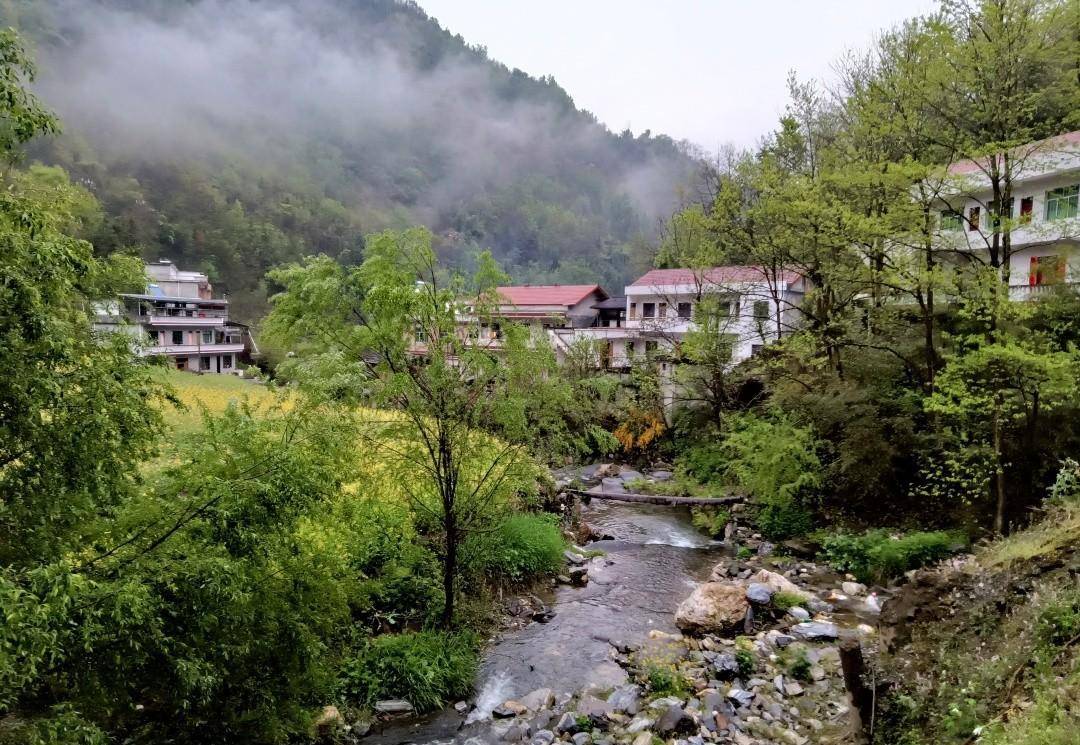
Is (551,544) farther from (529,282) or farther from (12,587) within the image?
(529,282)

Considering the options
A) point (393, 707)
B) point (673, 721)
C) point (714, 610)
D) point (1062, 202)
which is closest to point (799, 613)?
point (714, 610)

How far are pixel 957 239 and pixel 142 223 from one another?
224 ft

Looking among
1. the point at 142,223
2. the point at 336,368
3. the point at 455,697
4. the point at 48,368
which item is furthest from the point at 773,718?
the point at 142,223

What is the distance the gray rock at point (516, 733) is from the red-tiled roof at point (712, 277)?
15028 millimetres

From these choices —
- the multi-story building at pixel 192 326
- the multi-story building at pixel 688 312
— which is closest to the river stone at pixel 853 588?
the multi-story building at pixel 688 312

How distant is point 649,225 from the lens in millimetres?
96938

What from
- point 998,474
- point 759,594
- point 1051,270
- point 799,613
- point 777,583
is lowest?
point 799,613

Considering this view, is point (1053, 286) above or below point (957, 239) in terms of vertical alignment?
below

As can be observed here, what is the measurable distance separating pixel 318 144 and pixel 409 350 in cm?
11541

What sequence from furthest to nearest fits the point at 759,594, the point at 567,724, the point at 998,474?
1. the point at 998,474
2. the point at 759,594
3. the point at 567,724

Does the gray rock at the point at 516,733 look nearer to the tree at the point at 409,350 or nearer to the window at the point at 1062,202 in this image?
the tree at the point at 409,350

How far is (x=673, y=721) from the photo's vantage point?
7633mm

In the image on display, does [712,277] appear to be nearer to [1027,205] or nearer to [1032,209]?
[1027,205]

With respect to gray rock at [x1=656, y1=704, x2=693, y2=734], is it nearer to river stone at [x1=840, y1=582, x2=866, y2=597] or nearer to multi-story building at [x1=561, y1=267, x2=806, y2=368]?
river stone at [x1=840, y1=582, x2=866, y2=597]
